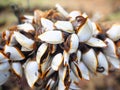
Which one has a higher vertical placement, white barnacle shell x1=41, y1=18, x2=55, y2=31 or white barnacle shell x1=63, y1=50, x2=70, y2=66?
white barnacle shell x1=41, y1=18, x2=55, y2=31

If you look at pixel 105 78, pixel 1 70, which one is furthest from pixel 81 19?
pixel 105 78

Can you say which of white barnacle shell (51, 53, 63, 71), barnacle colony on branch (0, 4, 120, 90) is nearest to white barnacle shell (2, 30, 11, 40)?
barnacle colony on branch (0, 4, 120, 90)

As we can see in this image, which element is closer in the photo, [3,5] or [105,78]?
[105,78]

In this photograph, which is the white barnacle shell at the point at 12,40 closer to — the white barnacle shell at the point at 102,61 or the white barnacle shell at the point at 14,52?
the white barnacle shell at the point at 14,52

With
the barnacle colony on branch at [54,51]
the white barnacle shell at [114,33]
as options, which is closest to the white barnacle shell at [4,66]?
the barnacle colony on branch at [54,51]

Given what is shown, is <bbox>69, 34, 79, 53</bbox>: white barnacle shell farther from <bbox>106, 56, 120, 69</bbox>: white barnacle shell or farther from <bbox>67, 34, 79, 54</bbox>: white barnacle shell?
<bbox>106, 56, 120, 69</bbox>: white barnacle shell

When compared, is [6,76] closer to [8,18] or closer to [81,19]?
[81,19]
